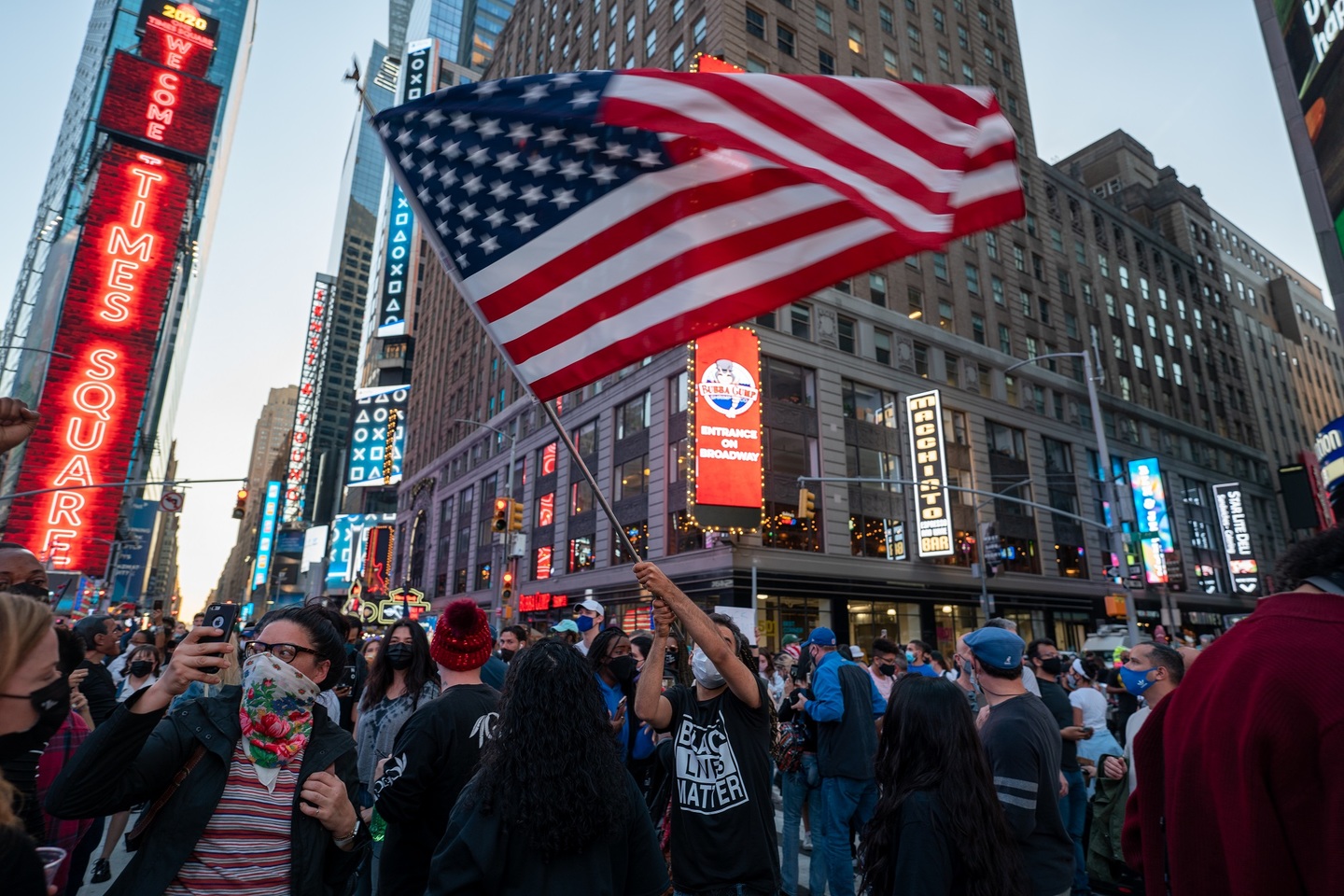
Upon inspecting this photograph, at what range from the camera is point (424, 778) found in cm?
387

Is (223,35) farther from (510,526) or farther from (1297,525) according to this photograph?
(1297,525)

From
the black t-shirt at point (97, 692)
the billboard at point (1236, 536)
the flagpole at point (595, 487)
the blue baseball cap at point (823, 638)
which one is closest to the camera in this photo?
the flagpole at point (595, 487)

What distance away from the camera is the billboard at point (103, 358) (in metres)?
39.5

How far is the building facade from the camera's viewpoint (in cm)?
3247

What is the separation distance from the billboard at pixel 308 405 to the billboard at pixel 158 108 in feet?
257

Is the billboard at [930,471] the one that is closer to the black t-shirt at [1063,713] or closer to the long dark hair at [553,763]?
the black t-shirt at [1063,713]

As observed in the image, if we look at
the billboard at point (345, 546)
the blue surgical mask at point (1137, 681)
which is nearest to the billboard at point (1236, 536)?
the blue surgical mask at point (1137, 681)

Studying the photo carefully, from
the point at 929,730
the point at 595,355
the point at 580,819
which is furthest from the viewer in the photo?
the point at 595,355

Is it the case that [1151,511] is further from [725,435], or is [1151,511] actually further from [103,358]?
[103,358]

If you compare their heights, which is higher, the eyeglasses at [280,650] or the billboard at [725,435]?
the billboard at [725,435]

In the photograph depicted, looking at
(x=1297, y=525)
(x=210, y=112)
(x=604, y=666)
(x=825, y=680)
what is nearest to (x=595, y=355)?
(x=604, y=666)

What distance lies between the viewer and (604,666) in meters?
7.12

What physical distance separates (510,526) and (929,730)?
2175 centimetres

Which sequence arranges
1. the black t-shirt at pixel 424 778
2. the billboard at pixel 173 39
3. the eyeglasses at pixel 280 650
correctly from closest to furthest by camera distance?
1. the eyeglasses at pixel 280 650
2. the black t-shirt at pixel 424 778
3. the billboard at pixel 173 39
